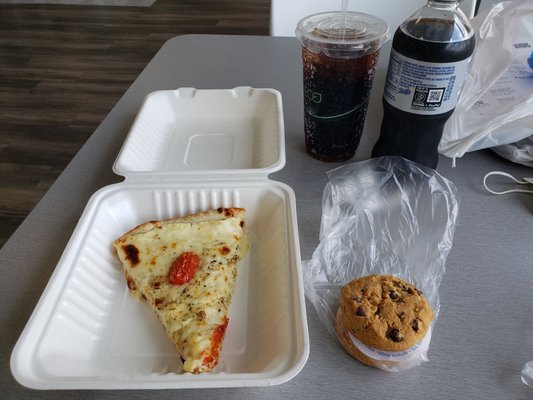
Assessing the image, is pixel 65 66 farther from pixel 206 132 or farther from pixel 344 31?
pixel 344 31

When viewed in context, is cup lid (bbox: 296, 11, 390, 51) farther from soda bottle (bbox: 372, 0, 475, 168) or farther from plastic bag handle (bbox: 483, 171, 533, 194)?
plastic bag handle (bbox: 483, 171, 533, 194)

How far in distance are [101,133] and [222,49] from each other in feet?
1.64

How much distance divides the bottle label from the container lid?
0.22 metres

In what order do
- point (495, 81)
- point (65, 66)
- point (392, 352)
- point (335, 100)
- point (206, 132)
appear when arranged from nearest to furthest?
1. point (392, 352)
2. point (335, 100)
3. point (495, 81)
4. point (206, 132)
5. point (65, 66)

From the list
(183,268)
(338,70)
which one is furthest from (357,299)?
(338,70)

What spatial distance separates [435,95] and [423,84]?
0.08 ft

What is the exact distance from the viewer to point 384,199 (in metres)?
0.73

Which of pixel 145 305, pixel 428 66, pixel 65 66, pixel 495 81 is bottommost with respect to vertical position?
pixel 65 66

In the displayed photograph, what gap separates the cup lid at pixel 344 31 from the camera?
662 millimetres

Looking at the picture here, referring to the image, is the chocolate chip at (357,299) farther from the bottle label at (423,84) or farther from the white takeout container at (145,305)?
the bottle label at (423,84)

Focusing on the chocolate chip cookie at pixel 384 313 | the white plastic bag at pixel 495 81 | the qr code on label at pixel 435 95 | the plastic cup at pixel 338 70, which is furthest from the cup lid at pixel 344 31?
the chocolate chip cookie at pixel 384 313

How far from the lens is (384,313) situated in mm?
497

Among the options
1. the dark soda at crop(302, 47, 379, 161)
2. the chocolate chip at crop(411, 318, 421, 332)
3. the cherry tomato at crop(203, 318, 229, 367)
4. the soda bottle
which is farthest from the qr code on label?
the cherry tomato at crop(203, 318, 229, 367)

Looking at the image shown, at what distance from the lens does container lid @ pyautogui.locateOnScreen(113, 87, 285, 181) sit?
2.70 feet
